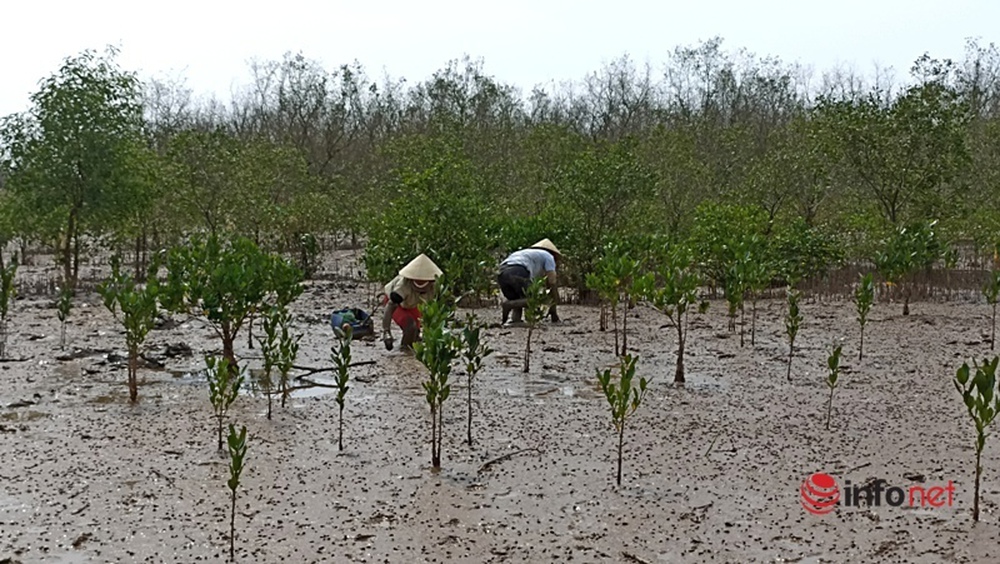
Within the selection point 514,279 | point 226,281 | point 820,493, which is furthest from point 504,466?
point 514,279

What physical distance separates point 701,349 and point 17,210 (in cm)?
1342

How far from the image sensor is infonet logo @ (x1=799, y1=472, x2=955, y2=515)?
5.27 meters

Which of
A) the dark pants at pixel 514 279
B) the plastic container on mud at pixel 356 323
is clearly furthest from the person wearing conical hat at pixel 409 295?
the dark pants at pixel 514 279

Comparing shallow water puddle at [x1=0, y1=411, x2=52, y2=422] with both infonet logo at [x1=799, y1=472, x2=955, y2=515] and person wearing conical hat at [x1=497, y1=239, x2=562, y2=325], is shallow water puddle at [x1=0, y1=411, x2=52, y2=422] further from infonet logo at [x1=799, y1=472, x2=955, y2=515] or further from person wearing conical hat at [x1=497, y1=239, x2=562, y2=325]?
person wearing conical hat at [x1=497, y1=239, x2=562, y2=325]

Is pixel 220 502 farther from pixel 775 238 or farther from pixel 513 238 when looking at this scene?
pixel 775 238

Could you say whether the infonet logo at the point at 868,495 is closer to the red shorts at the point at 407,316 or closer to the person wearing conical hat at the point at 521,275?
the red shorts at the point at 407,316

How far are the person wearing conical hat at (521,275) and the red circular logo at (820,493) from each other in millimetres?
6597

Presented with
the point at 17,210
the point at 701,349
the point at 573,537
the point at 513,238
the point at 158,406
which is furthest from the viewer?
the point at 17,210

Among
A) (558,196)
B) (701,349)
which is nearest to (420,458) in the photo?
(701,349)

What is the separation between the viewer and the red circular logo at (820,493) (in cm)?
524

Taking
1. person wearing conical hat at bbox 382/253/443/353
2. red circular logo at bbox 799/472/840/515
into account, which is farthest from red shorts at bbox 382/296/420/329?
red circular logo at bbox 799/472/840/515

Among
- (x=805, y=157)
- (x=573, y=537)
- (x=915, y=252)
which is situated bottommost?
(x=573, y=537)

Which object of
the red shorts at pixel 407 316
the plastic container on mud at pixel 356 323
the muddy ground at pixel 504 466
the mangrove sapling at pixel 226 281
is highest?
the mangrove sapling at pixel 226 281

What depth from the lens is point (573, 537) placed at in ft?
16.0
